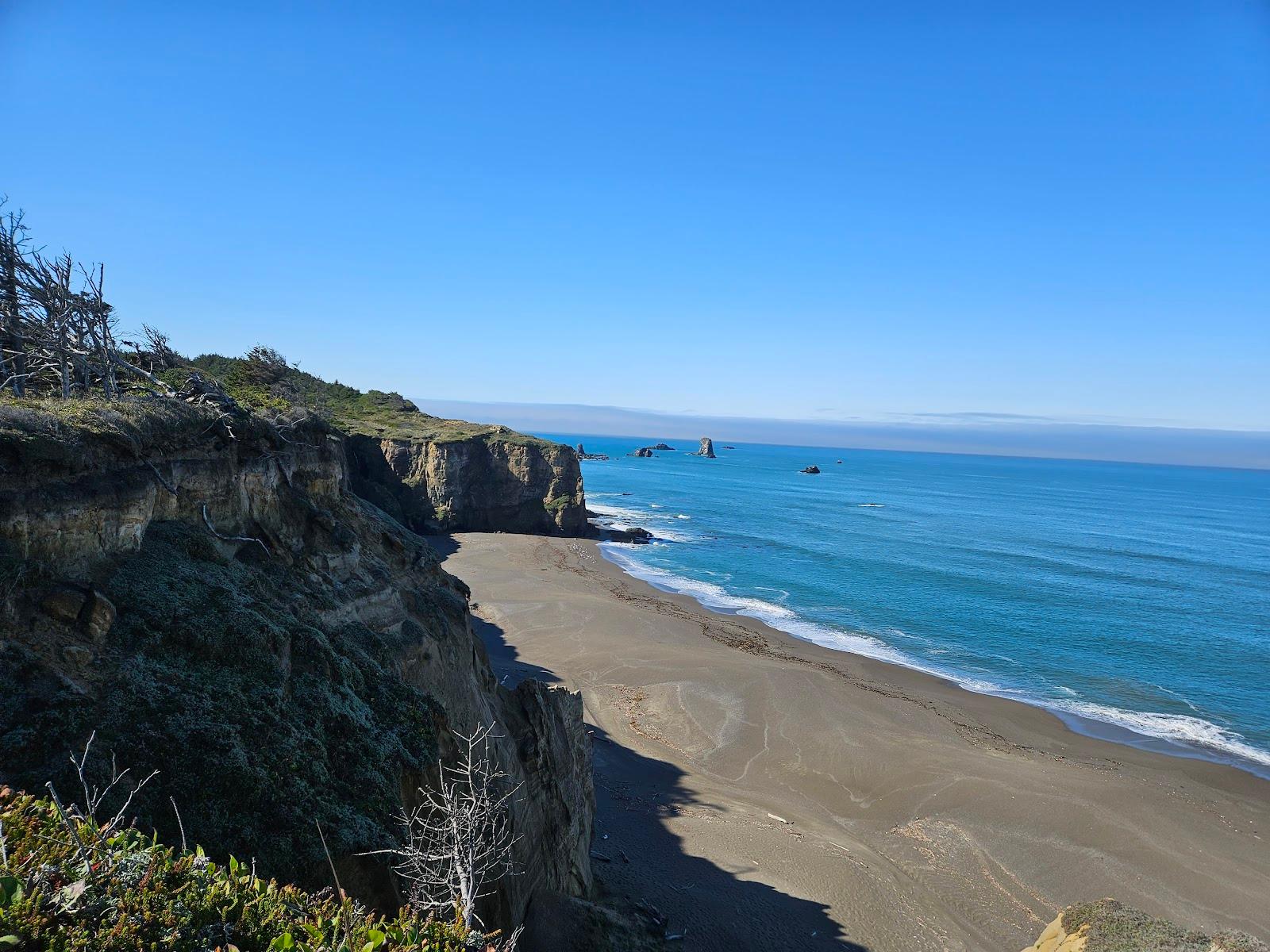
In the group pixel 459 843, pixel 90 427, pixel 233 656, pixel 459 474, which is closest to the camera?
pixel 459 843

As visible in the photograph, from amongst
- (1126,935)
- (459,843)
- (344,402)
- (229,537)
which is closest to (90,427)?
(229,537)

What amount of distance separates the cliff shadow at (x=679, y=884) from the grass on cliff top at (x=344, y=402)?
55.1 feet

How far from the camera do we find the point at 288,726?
9.02 meters

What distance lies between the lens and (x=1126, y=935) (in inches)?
399

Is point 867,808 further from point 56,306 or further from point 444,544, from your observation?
point 444,544

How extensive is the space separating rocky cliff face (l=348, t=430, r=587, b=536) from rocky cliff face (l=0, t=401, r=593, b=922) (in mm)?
46238

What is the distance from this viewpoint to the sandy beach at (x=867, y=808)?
50.1 ft

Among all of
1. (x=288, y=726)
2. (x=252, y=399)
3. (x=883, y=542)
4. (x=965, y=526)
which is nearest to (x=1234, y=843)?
(x=288, y=726)

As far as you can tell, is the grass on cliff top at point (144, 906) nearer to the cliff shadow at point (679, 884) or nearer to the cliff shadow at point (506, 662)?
the cliff shadow at point (679, 884)

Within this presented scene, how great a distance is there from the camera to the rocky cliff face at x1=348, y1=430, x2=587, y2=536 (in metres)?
59.9

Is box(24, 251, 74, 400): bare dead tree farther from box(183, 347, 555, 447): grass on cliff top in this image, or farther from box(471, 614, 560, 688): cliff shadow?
box(471, 614, 560, 688): cliff shadow

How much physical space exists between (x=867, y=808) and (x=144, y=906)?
20569mm

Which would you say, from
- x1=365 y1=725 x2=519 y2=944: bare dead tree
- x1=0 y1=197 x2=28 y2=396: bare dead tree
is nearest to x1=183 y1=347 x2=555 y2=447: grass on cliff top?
x1=0 y1=197 x2=28 y2=396: bare dead tree

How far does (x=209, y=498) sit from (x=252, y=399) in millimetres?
16487
